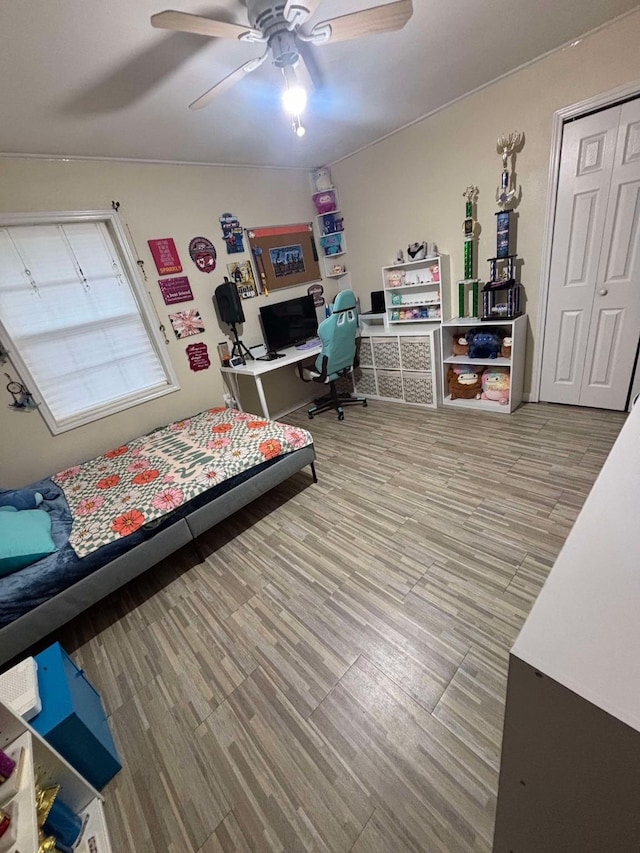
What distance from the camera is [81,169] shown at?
240 centimetres

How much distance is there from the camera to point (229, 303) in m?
3.11

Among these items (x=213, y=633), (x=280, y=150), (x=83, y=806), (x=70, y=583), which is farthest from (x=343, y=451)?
(x=280, y=150)

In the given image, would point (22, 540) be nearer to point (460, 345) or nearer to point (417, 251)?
point (460, 345)

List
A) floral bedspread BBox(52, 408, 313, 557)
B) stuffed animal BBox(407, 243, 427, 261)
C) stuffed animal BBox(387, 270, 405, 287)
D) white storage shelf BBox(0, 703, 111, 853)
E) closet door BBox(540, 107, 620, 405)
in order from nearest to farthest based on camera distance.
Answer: white storage shelf BBox(0, 703, 111, 853)
floral bedspread BBox(52, 408, 313, 557)
closet door BBox(540, 107, 620, 405)
stuffed animal BBox(407, 243, 427, 261)
stuffed animal BBox(387, 270, 405, 287)

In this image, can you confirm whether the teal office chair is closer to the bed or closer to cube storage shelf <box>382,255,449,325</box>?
cube storage shelf <box>382,255,449,325</box>

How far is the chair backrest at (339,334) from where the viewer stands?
10.2ft

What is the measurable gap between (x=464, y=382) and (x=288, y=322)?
195 cm

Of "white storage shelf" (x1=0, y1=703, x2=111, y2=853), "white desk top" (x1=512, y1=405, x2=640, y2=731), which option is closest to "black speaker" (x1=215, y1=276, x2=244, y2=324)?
"white storage shelf" (x1=0, y1=703, x2=111, y2=853)

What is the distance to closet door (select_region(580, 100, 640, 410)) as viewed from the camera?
2.20 metres

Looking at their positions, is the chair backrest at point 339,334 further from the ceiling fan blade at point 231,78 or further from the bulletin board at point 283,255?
the ceiling fan blade at point 231,78

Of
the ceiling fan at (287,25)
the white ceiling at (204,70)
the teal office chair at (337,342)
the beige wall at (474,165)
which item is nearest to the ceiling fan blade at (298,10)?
the ceiling fan at (287,25)

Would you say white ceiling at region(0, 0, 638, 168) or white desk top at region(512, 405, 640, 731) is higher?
white ceiling at region(0, 0, 638, 168)

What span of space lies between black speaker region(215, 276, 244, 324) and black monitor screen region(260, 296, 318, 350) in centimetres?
35

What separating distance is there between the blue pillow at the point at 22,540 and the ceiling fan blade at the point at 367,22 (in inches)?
101
